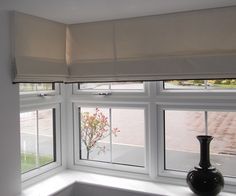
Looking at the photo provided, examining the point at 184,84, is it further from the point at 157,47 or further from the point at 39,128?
the point at 39,128

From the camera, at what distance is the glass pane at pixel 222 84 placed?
228 cm

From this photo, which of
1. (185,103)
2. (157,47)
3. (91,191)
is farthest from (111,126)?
(157,47)

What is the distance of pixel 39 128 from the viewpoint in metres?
2.63

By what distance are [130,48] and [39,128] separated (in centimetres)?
100

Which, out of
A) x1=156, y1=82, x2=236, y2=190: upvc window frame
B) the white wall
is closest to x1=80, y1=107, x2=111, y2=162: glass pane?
x1=156, y1=82, x2=236, y2=190: upvc window frame

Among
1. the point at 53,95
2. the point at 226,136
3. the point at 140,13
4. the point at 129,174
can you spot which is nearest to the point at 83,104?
the point at 53,95

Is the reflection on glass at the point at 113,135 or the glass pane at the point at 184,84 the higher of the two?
the glass pane at the point at 184,84

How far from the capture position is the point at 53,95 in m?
2.73

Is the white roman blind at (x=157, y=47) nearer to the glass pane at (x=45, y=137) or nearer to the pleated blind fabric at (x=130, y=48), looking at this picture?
the pleated blind fabric at (x=130, y=48)

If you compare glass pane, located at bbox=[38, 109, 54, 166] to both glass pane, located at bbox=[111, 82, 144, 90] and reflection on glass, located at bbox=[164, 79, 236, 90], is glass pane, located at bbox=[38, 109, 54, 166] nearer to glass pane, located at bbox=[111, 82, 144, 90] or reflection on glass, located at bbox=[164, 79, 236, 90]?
glass pane, located at bbox=[111, 82, 144, 90]

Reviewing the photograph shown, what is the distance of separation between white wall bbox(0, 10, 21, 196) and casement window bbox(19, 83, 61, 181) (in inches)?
6.9

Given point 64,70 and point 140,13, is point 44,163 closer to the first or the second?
point 64,70

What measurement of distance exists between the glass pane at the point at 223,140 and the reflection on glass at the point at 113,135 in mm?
561

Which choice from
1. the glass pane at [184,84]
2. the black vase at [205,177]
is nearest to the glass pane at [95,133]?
the glass pane at [184,84]
